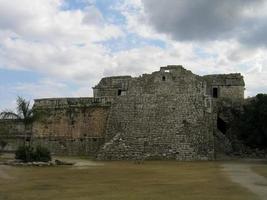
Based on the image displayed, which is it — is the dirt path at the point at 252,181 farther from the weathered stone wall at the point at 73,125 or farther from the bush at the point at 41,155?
the weathered stone wall at the point at 73,125

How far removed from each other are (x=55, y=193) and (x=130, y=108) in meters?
20.4

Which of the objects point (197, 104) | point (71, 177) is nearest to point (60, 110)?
point (197, 104)

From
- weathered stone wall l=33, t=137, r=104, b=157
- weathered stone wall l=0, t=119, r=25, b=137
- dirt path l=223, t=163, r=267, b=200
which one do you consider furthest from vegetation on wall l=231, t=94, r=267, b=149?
weathered stone wall l=0, t=119, r=25, b=137

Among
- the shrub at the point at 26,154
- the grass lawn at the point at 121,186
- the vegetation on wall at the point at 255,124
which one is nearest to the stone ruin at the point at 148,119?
the vegetation on wall at the point at 255,124

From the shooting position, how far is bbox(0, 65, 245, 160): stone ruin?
32375 mm

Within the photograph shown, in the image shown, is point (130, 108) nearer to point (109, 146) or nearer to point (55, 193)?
point (109, 146)

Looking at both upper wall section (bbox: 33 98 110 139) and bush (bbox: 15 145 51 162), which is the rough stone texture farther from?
bush (bbox: 15 145 51 162)

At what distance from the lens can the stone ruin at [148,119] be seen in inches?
1275

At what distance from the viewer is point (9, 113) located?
29.9m

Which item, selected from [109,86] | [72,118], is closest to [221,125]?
[109,86]

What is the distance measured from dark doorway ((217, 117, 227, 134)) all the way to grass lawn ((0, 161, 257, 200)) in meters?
15.9

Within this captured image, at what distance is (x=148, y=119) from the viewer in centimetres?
3400

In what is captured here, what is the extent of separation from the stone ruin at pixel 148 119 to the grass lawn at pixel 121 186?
980cm

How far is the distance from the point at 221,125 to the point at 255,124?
586 cm
